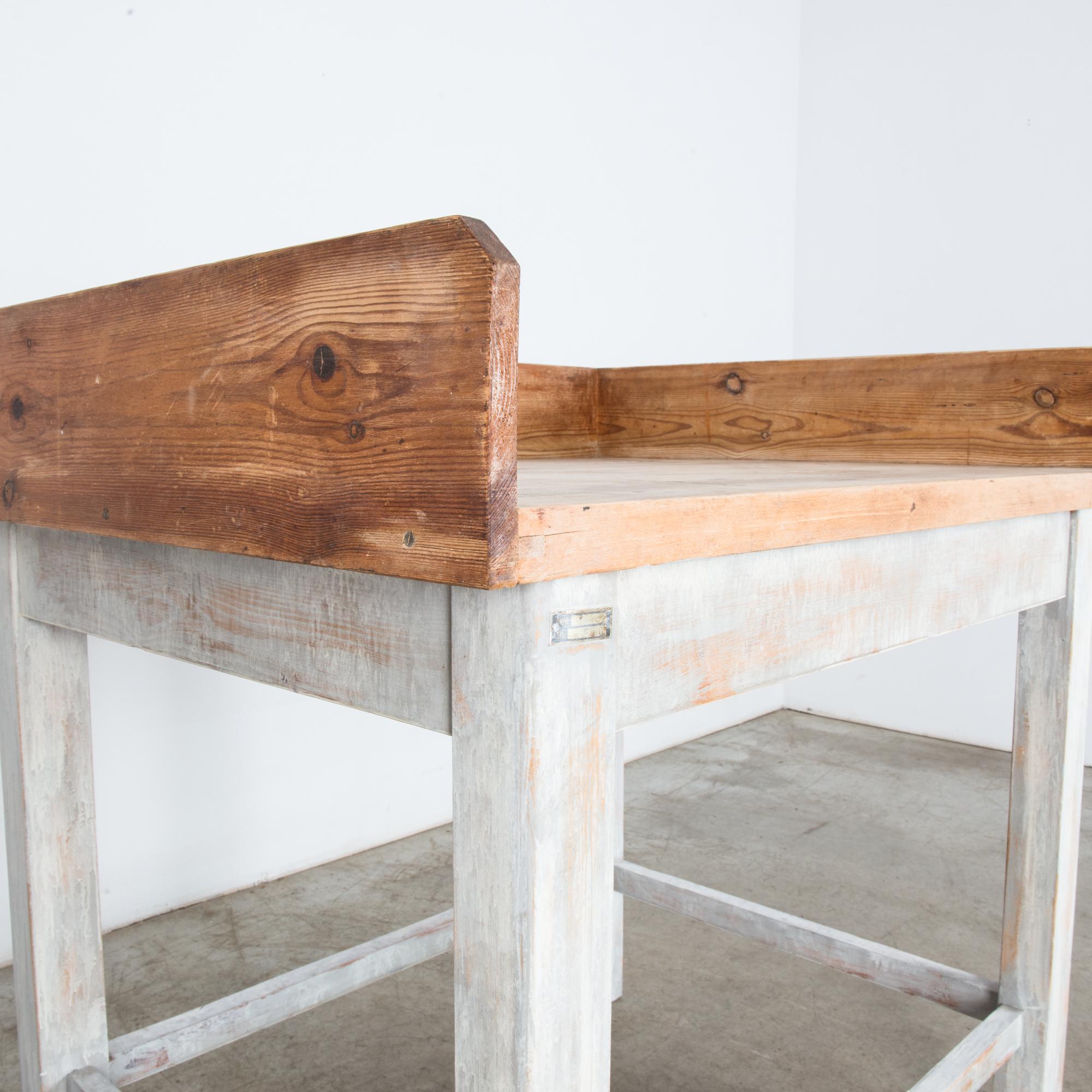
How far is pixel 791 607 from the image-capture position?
66 centimetres

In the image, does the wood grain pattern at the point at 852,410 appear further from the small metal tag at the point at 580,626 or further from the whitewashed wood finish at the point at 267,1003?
the small metal tag at the point at 580,626

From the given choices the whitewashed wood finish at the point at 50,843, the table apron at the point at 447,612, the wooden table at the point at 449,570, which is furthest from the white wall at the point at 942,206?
the whitewashed wood finish at the point at 50,843

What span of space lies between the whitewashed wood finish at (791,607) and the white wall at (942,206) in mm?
2147

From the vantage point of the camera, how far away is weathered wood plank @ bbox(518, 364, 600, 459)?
56.5 inches

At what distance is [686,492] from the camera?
1.98 feet

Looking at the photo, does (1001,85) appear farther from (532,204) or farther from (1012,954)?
(1012,954)

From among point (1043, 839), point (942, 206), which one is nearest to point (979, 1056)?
point (1043, 839)

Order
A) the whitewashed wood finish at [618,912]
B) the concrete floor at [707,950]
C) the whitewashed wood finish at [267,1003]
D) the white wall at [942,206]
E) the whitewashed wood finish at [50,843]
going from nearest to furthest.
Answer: the whitewashed wood finish at [50,843] → the whitewashed wood finish at [267,1003] → the concrete floor at [707,950] → the whitewashed wood finish at [618,912] → the white wall at [942,206]

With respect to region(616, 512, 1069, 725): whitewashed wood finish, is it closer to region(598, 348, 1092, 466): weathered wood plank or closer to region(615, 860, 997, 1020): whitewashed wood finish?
region(598, 348, 1092, 466): weathered wood plank

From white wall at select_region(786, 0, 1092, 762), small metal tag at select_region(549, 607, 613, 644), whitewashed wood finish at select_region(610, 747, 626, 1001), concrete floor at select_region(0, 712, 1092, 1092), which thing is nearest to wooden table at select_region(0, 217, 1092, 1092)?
small metal tag at select_region(549, 607, 613, 644)

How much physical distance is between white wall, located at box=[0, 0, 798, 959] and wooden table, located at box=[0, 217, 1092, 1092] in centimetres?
80

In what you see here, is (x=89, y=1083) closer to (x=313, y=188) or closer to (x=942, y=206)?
(x=313, y=188)

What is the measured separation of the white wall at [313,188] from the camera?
1655mm

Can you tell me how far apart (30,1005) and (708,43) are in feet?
9.13
